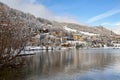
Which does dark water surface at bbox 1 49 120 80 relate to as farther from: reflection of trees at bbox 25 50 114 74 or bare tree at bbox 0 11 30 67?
bare tree at bbox 0 11 30 67

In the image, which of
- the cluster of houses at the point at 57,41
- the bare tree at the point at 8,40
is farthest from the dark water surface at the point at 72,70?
the cluster of houses at the point at 57,41

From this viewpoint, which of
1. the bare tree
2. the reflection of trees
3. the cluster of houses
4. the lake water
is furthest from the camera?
the cluster of houses

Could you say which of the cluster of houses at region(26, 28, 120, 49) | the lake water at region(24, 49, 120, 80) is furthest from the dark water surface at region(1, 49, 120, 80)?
the cluster of houses at region(26, 28, 120, 49)

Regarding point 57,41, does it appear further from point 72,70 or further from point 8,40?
point 72,70

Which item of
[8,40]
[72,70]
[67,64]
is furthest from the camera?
[67,64]

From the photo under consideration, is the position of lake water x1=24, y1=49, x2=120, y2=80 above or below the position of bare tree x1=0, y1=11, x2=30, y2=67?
below

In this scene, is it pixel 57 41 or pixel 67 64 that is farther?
pixel 57 41

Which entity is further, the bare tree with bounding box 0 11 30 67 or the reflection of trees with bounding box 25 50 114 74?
the reflection of trees with bounding box 25 50 114 74

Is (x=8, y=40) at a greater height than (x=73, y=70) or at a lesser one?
greater

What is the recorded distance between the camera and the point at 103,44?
18862cm

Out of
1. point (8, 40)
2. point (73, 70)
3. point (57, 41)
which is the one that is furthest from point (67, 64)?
point (57, 41)

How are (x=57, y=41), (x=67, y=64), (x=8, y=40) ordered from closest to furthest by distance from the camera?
(x=8, y=40)
(x=67, y=64)
(x=57, y=41)

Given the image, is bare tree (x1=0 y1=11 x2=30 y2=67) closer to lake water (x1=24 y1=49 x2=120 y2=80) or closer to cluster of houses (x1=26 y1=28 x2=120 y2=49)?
lake water (x1=24 y1=49 x2=120 y2=80)

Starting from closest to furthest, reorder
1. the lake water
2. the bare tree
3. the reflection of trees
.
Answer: the lake water → the bare tree → the reflection of trees
